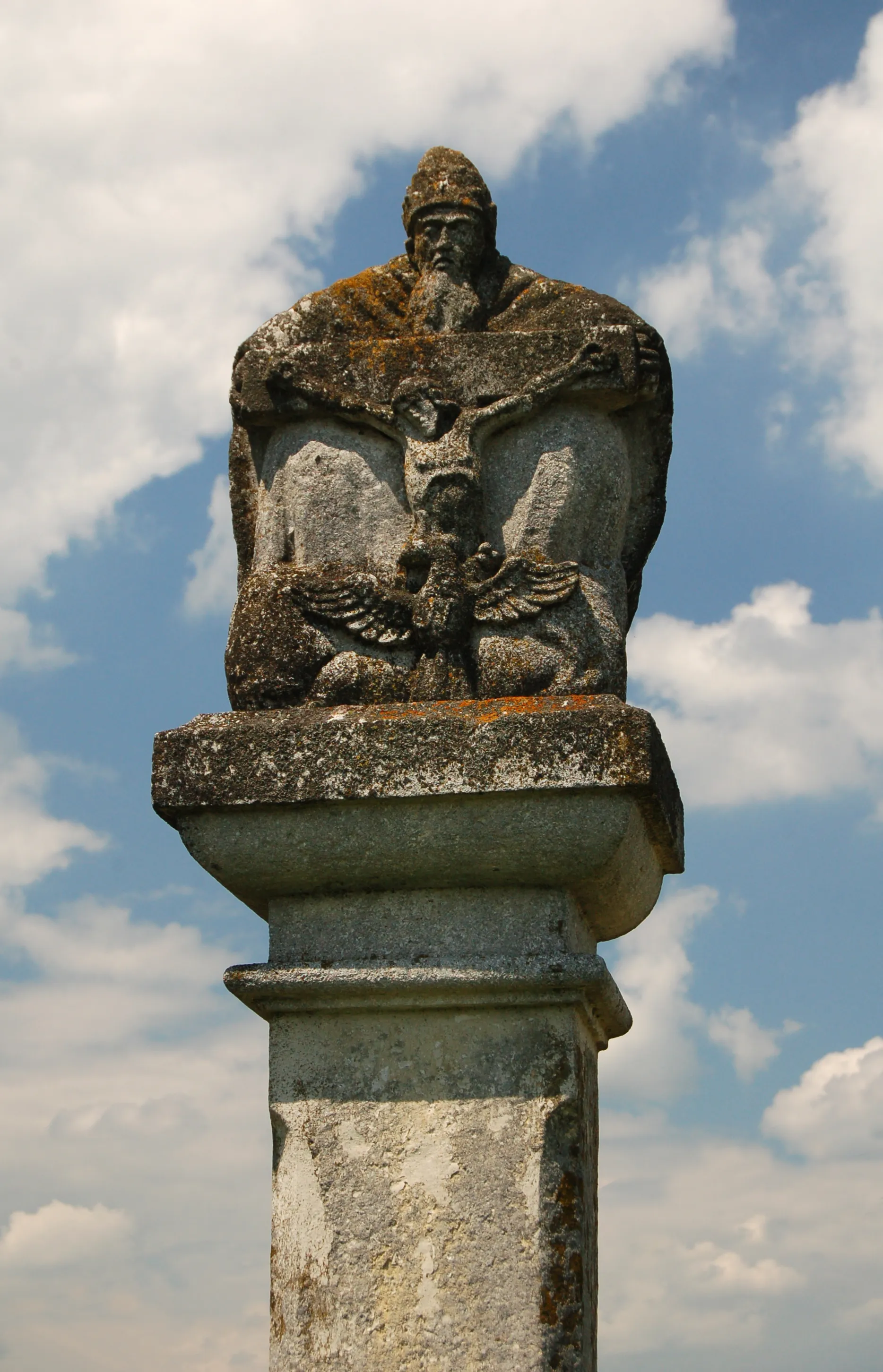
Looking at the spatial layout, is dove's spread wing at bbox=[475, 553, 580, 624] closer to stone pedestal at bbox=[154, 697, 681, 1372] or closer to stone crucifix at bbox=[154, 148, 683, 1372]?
stone crucifix at bbox=[154, 148, 683, 1372]

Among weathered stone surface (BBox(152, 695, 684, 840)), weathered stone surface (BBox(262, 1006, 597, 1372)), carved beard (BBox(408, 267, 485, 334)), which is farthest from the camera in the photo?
carved beard (BBox(408, 267, 485, 334))

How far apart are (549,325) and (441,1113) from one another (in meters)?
2.71

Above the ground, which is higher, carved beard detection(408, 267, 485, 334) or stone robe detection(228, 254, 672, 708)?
carved beard detection(408, 267, 485, 334)

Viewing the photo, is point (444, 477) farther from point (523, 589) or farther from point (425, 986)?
point (425, 986)

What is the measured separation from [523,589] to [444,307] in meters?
1.18

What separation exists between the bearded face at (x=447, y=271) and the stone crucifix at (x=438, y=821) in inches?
7.7

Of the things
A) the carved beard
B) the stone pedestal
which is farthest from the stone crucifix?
the carved beard

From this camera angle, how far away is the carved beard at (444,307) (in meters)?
5.95

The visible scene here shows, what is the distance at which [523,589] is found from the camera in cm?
545

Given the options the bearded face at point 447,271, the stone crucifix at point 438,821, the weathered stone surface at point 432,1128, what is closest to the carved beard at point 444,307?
the bearded face at point 447,271

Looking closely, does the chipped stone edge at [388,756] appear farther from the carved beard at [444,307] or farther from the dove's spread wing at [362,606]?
the carved beard at [444,307]

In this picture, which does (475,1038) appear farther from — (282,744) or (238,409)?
(238,409)

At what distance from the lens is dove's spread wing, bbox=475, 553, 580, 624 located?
5.38m

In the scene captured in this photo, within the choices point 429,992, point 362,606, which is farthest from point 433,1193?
point 362,606
